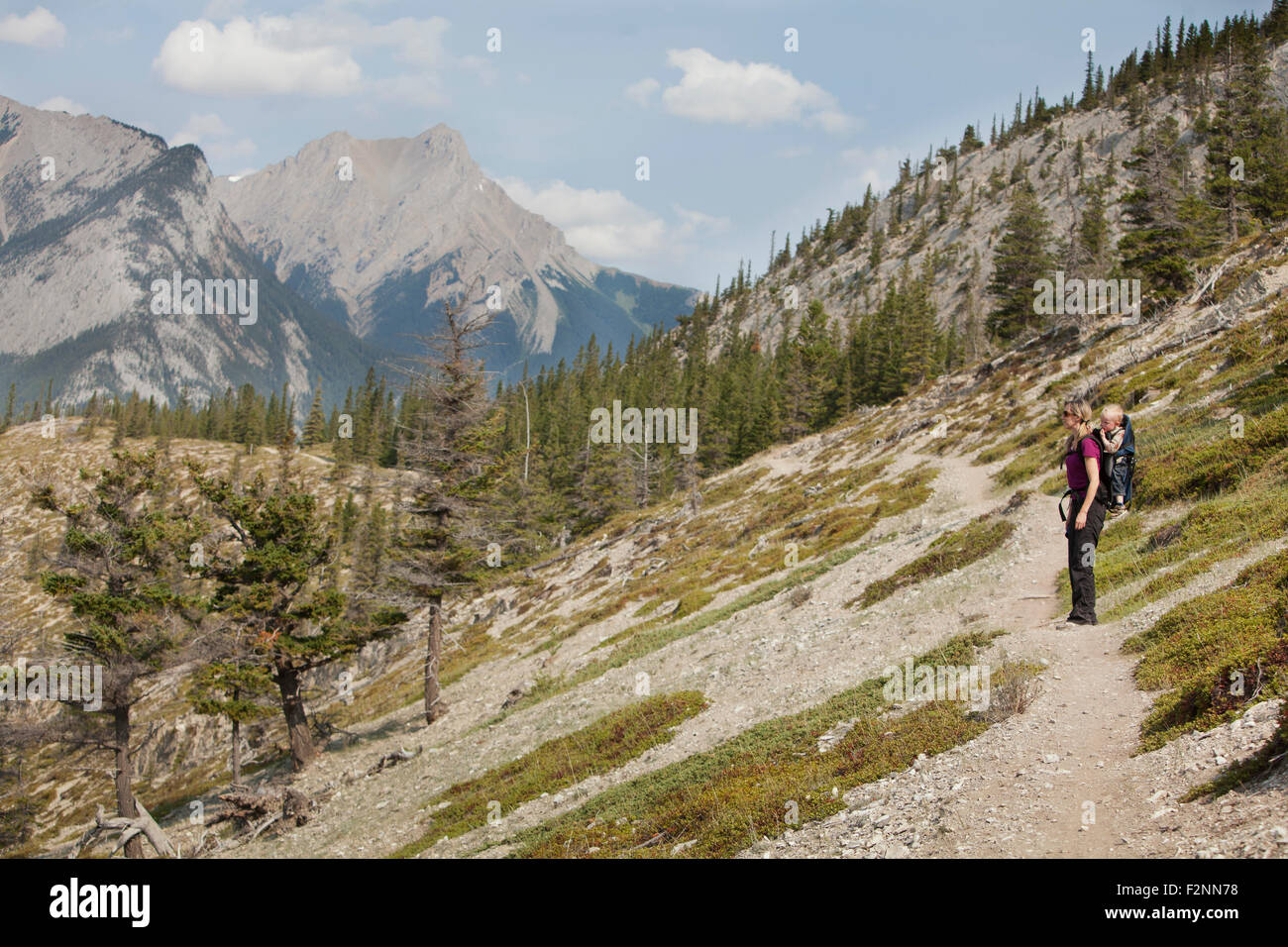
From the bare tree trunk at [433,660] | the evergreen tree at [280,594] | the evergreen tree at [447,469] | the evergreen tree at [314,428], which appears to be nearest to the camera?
the evergreen tree at [280,594]

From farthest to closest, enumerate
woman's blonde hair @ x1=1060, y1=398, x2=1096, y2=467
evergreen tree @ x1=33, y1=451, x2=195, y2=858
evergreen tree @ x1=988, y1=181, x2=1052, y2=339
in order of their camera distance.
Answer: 1. evergreen tree @ x1=988, y1=181, x2=1052, y2=339
2. evergreen tree @ x1=33, y1=451, x2=195, y2=858
3. woman's blonde hair @ x1=1060, y1=398, x2=1096, y2=467

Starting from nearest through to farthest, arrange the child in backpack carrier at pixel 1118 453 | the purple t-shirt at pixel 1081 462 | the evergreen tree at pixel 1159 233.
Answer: the child in backpack carrier at pixel 1118 453 < the purple t-shirt at pixel 1081 462 < the evergreen tree at pixel 1159 233

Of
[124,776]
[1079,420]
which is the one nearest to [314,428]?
[124,776]

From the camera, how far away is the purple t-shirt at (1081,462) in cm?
1100

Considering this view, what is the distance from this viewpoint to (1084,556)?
438 inches

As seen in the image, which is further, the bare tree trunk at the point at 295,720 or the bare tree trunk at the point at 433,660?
the bare tree trunk at the point at 295,720

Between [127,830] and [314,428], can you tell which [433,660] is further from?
[314,428]

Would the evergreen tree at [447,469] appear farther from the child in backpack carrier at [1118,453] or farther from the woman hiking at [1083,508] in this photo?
the child in backpack carrier at [1118,453]

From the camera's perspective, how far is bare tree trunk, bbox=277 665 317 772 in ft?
93.5

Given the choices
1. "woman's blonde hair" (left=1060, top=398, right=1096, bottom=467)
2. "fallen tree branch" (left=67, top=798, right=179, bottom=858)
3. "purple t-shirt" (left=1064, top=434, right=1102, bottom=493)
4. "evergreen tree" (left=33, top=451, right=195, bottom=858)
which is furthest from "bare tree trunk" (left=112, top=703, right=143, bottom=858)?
"woman's blonde hair" (left=1060, top=398, right=1096, bottom=467)

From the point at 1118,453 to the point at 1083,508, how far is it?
0.97 m

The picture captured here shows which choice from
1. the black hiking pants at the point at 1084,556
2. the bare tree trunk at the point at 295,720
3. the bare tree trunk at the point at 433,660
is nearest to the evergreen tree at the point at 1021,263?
the bare tree trunk at the point at 433,660

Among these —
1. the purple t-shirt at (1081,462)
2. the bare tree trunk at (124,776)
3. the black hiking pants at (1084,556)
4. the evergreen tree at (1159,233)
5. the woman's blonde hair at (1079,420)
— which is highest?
the evergreen tree at (1159,233)

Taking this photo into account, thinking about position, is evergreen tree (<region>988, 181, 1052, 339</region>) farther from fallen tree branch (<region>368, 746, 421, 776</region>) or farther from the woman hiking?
fallen tree branch (<region>368, 746, 421, 776</region>)
